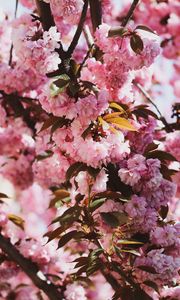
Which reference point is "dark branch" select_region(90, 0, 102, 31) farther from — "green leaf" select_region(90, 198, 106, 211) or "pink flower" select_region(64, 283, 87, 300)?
"pink flower" select_region(64, 283, 87, 300)

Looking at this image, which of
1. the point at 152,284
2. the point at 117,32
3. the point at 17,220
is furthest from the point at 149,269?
the point at 17,220

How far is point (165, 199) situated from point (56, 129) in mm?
554

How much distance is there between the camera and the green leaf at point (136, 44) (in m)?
2.45

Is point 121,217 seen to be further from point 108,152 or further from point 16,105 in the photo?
point 16,105

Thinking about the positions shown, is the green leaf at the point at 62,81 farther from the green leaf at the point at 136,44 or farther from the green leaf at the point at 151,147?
the green leaf at the point at 151,147

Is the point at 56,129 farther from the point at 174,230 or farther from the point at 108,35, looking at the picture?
the point at 174,230

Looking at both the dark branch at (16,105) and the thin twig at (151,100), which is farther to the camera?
the dark branch at (16,105)

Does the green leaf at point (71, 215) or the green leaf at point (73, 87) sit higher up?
the green leaf at point (73, 87)

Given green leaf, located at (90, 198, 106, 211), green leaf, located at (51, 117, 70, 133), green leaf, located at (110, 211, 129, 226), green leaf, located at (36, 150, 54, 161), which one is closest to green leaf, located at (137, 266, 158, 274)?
green leaf, located at (110, 211, 129, 226)

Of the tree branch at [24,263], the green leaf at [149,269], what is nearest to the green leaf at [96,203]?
the green leaf at [149,269]

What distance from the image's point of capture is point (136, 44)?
8.03 ft

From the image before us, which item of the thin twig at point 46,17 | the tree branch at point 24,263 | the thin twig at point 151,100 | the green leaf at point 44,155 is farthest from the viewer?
the green leaf at point 44,155

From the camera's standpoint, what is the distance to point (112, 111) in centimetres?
260

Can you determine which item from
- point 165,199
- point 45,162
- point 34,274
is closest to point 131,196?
point 165,199
